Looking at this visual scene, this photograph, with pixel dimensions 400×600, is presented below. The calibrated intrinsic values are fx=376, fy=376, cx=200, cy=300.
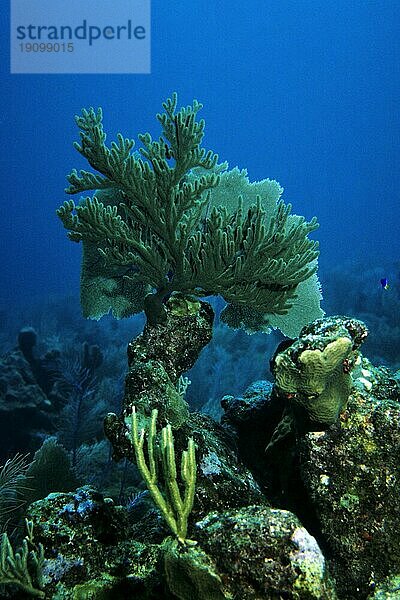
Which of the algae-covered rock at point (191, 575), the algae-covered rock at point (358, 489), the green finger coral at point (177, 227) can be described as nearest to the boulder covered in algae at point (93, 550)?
the algae-covered rock at point (191, 575)

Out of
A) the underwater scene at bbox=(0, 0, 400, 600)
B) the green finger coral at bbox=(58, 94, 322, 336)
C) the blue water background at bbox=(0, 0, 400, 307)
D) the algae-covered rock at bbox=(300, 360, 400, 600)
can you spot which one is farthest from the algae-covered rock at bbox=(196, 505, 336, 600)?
the blue water background at bbox=(0, 0, 400, 307)

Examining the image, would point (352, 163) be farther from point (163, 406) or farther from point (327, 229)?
point (163, 406)

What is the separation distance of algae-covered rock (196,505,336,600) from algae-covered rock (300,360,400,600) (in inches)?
25.3

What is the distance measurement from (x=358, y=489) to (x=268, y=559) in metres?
0.94

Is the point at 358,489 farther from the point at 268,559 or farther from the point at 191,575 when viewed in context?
the point at 191,575

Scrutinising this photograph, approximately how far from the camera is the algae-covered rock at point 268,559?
5.84 ft

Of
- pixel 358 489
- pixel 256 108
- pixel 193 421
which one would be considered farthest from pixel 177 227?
pixel 256 108

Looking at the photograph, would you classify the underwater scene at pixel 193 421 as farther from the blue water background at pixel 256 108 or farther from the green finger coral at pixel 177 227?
Answer: the blue water background at pixel 256 108

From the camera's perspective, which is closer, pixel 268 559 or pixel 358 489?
pixel 268 559

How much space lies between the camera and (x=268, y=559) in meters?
1.84

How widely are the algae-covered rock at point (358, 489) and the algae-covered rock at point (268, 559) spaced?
2.11 feet

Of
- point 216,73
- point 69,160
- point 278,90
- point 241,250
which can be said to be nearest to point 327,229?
point 278,90

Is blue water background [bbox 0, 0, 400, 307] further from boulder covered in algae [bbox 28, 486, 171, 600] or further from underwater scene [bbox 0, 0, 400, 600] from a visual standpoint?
boulder covered in algae [bbox 28, 486, 171, 600]

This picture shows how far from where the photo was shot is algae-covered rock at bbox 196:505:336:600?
1780 mm
